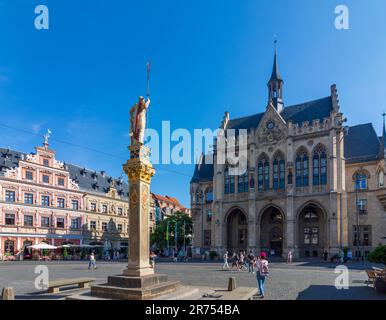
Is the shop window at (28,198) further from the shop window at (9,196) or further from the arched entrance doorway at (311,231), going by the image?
the arched entrance doorway at (311,231)

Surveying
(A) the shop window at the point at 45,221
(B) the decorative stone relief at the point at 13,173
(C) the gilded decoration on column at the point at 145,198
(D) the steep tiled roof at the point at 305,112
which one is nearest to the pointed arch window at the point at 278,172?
(D) the steep tiled roof at the point at 305,112

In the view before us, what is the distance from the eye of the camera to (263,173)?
1921 inches

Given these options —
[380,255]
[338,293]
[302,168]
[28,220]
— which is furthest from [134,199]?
[28,220]

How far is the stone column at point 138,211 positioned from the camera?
38.5 ft

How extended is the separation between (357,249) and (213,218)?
1961 centimetres

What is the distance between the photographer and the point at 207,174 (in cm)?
6016

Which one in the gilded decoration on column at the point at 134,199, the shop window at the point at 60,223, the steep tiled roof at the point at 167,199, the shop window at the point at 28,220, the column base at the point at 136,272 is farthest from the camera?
the steep tiled roof at the point at 167,199

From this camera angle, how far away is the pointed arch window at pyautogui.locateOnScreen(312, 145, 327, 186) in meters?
43.6

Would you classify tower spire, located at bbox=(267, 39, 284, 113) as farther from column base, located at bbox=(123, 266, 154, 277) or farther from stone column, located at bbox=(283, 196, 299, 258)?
column base, located at bbox=(123, 266, 154, 277)

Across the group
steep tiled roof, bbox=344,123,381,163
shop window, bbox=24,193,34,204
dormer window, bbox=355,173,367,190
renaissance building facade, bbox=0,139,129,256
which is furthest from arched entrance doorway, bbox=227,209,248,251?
shop window, bbox=24,193,34,204

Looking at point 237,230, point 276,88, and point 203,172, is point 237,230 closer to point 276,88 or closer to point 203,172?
point 203,172

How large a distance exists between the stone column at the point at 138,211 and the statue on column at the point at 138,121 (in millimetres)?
324
